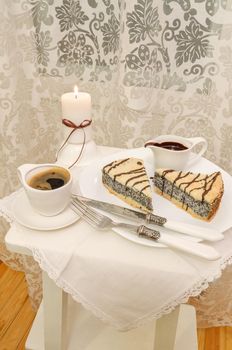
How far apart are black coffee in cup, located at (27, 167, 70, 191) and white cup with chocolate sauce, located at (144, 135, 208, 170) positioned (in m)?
0.22

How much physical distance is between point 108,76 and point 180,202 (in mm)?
593

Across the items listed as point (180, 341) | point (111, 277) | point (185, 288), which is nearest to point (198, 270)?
point (185, 288)

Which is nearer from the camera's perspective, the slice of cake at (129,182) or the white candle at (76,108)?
the slice of cake at (129,182)

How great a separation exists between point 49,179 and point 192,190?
0.30 m

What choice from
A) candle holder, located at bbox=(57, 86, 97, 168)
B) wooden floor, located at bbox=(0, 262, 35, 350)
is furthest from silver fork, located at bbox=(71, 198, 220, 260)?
wooden floor, located at bbox=(0, 262, 35, 350)

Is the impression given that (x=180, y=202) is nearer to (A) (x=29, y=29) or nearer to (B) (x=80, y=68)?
(B) (x=80, y=68)

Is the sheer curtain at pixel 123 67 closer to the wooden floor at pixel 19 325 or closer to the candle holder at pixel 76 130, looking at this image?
the wooden floor at pixel 19 325

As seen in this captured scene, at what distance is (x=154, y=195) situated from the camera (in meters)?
0.79

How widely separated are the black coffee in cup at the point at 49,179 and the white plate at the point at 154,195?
5 cm

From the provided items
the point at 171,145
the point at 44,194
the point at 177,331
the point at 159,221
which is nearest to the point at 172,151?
the point at 171,145

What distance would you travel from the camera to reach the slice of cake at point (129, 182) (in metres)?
0.73

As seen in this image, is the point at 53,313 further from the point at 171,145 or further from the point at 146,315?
the point at 171,145

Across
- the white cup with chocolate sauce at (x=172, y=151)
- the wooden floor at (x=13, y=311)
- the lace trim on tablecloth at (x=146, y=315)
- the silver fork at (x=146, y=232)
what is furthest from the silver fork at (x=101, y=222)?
the wooden floor at (x=13, y=311)

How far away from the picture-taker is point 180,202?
753 mm
